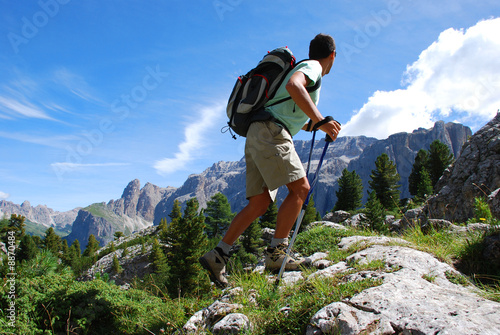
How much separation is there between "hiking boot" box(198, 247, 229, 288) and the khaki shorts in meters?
1.04

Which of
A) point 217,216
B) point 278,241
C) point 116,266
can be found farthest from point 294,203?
point 116,266

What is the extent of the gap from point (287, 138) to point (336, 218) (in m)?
34.9

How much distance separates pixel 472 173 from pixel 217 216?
154ft

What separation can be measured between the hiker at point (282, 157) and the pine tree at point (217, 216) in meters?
55.1

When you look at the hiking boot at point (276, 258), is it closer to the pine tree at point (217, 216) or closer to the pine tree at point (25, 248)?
the pine tree at point (25, 248)

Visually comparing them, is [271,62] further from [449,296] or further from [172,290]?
[172,290]

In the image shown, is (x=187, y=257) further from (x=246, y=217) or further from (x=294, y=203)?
(x=294, y=203)

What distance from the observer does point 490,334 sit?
167 centimetres

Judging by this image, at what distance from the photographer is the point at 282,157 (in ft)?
10.1

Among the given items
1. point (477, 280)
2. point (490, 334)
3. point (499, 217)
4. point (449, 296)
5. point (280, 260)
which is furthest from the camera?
point (499, 217)

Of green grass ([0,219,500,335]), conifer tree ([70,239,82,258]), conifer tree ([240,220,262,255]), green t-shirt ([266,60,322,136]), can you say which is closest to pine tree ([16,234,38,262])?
conifer tree ([70,239,82,258])

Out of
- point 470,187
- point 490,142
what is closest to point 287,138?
point 470,187

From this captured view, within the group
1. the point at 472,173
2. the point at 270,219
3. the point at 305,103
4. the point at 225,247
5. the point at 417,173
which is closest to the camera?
the point at 305,103

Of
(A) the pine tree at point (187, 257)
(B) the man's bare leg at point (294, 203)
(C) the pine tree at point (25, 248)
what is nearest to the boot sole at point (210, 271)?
(B) the man's bare leg at point (294, 203)
